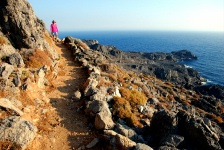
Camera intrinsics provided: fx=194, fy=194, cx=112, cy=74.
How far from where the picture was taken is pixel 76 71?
2608cm

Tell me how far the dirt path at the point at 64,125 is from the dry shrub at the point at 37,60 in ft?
9.46

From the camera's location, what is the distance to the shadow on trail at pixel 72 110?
1305cm

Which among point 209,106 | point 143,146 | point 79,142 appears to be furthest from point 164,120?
point 209,106

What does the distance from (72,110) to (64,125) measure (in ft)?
7.20

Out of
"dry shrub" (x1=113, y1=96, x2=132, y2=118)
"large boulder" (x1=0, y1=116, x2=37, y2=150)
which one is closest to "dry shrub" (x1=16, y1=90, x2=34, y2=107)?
"large boulder" (x1=0, y1=116, x2=37, y2=150)

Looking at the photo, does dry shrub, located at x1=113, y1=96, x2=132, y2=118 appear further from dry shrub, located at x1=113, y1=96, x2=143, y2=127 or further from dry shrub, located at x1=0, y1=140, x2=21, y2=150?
dry shrub, located at x1=0, y1=140, x2=21, y2=150

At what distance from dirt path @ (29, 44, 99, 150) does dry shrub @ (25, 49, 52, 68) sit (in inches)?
114

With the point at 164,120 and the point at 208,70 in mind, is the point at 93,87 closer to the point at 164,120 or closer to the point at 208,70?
the point at 164,120

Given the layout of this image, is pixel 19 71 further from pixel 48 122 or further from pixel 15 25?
pixel 15 25

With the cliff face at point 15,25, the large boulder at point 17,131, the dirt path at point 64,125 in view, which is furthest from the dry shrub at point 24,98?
the cliff face at point 15,25

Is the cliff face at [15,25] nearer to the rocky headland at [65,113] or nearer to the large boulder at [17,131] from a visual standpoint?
the rocky headland at [65,113]

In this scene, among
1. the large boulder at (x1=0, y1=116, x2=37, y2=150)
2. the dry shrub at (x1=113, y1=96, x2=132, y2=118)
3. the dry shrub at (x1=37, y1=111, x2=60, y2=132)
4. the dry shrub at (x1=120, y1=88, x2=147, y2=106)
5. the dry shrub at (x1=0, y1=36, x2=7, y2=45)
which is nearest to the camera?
the large boulder at (x1=0, y1=116, x2=37, y2=150)

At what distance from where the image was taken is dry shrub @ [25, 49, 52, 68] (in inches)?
842

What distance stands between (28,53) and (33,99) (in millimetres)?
8446
